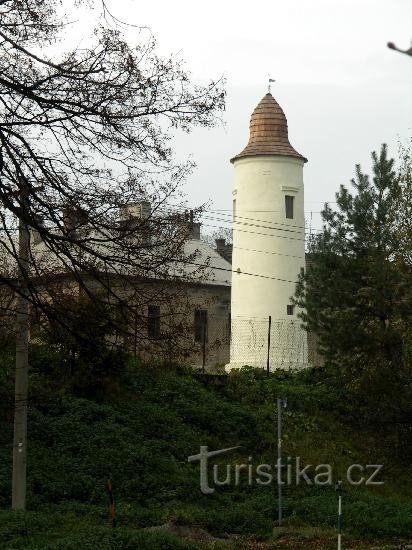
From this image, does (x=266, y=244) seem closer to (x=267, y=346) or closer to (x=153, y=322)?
(x=267, y=346)

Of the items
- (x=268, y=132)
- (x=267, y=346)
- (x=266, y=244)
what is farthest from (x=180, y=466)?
(x=268, y=132)

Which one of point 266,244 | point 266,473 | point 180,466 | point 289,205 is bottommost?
point 266,473

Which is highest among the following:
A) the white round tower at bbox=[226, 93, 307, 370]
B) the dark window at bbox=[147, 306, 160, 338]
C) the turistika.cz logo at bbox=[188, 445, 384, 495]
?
the white round tower at bbox=[226, 93, 307, 370]

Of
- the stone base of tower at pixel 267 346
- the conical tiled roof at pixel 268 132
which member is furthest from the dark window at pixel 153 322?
the conical tiled roof at pixel 268 132

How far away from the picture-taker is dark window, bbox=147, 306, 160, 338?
12.1 meters

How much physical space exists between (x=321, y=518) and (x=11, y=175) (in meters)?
13.6

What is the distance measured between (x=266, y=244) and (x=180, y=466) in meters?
15.1

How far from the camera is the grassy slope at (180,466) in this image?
19656 mm

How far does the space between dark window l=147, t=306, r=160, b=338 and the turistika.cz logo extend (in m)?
12.5

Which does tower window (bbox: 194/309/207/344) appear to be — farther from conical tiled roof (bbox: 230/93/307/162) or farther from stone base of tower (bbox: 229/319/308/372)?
conical tiled roof (bbox: 230/93/307/162)

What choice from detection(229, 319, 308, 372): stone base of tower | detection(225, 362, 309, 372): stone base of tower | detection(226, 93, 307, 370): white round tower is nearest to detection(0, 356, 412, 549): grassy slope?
detection(225, 362, 309, 372): stone base of tower

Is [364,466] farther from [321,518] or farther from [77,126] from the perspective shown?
[77,126]

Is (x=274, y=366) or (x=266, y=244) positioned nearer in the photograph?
(x=274, y=366)

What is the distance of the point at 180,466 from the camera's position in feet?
83.5
